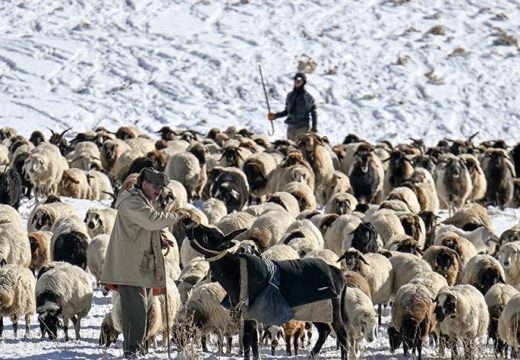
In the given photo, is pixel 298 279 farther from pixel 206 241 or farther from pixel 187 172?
pixel 187 172

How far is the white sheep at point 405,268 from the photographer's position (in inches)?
473

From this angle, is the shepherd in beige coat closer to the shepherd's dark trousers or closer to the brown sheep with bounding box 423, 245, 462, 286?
the shepherd's dark trousers

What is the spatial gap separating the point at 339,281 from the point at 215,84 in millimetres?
27124

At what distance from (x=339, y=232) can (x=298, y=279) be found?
598 cm

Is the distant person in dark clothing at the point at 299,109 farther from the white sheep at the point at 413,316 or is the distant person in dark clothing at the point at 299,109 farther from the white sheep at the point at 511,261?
the white sheep at the point at 413,316

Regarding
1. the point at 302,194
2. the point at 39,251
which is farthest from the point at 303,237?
the point at 302,194

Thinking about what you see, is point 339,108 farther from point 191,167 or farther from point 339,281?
point 339,281

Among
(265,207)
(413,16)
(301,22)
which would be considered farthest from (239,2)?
(265,207)

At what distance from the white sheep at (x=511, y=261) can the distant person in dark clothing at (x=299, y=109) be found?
30.6 ft

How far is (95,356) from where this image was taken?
28.5ft

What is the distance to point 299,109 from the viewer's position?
2269 cm

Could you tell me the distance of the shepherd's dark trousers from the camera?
8.57m

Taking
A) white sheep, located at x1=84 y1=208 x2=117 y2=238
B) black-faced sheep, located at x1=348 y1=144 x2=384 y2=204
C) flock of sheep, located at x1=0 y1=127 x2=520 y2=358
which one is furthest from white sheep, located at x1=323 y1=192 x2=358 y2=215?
white sheep, located at x1=84 y1=208 x2=117 y2=238

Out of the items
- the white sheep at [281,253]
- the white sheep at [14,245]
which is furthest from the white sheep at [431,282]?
the white sheep at [14,245]
